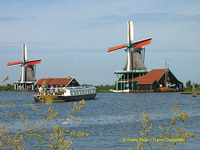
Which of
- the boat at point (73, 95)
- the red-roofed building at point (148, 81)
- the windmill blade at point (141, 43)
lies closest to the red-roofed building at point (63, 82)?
the red-roofed building at point (148, 81)

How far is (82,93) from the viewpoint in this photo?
5544 cm

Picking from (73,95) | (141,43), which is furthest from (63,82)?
(73,95)

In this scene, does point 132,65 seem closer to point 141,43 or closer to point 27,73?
point 141,43

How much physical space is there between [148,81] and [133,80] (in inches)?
186

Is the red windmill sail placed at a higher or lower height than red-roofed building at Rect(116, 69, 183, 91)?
higher

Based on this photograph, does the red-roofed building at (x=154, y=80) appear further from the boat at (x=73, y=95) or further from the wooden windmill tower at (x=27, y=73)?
the wooden windmill tower at (x=27, y=73)

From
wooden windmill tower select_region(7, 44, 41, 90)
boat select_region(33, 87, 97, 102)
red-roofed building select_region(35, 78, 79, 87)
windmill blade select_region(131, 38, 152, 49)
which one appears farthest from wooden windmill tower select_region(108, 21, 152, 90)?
wooden windmill tower select_region(7, 44, 41, 90)

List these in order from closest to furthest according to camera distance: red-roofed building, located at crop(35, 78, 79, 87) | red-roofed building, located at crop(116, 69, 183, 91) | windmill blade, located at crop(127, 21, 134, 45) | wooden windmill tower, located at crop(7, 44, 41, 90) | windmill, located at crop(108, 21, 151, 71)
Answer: red-roofed building, located at crop(116, 69, 183, 91) → windmill, located at crop(108, 21, 151, 71) → windmill blade, located at crop(127, 21, 134, 45) → red-roofed building, located at crop(35, 78, 79, 87) → wooden windmill tower, located at crop(7, 44, 41, 90)

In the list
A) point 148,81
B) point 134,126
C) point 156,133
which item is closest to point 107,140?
point 156,133

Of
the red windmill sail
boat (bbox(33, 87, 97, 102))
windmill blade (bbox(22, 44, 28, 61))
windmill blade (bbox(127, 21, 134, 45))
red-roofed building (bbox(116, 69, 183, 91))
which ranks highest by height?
windmill blade (bbox(127, 21, 134, 45))

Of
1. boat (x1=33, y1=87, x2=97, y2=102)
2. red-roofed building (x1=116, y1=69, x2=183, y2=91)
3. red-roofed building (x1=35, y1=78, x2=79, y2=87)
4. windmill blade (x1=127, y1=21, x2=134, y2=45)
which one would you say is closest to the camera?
boat (x1=33, y1=87, x2=97, y2=102)

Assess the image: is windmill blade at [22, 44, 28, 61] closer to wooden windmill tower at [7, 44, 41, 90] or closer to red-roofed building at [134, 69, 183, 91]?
wooden windmill tower at [7, 44, 41, 90]

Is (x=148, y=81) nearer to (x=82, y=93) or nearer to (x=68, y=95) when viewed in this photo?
(x=82, y=93)

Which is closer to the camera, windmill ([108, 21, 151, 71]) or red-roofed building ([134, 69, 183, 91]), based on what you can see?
red-roofed building ([134, 69, 183, 91])
